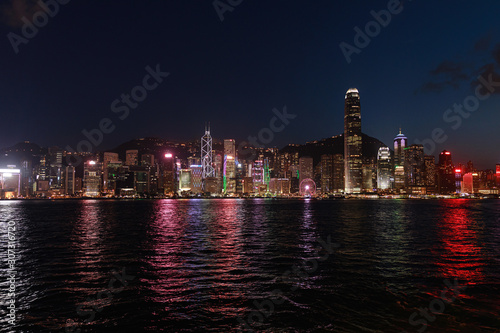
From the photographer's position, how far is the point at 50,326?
591 inches
